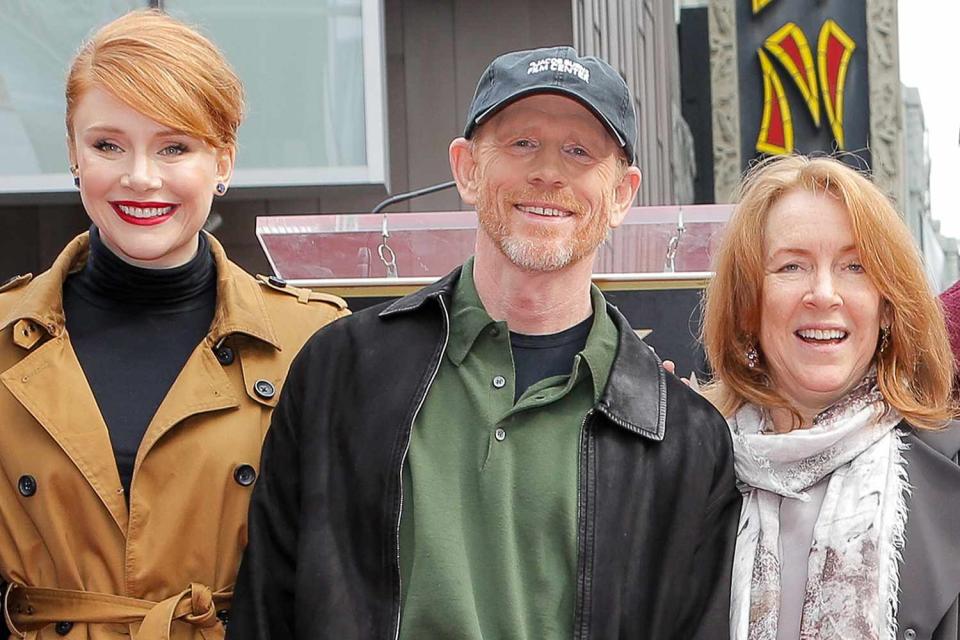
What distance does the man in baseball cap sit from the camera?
2.60 m

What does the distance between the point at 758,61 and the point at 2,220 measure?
17.7 ft

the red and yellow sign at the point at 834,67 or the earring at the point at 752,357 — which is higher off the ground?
the red and yellow sign at the point at 834,67

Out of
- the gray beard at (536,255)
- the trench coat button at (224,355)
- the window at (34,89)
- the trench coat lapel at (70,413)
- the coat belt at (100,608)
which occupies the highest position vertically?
the window at (34,89)

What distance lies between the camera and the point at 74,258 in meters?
2.99

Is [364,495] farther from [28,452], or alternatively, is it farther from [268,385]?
[28,452]

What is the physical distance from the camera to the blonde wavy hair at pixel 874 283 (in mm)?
2924

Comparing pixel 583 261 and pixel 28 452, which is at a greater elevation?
pixel 583 261

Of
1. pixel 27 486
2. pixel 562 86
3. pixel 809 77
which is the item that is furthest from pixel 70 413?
pixel 809 77

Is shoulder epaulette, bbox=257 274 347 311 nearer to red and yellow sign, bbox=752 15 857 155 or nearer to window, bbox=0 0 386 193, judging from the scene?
window, bbox=0 0 386 193

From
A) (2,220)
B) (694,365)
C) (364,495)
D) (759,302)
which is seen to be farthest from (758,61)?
(364,495)

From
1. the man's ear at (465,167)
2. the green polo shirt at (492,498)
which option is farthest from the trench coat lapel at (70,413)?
the man's ear at (465,167)

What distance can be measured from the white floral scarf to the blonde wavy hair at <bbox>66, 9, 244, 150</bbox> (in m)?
1.27

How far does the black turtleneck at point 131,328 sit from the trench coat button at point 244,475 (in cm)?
20

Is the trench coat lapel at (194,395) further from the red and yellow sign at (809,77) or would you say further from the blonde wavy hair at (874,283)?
the red and yellow sign at (809,77)
